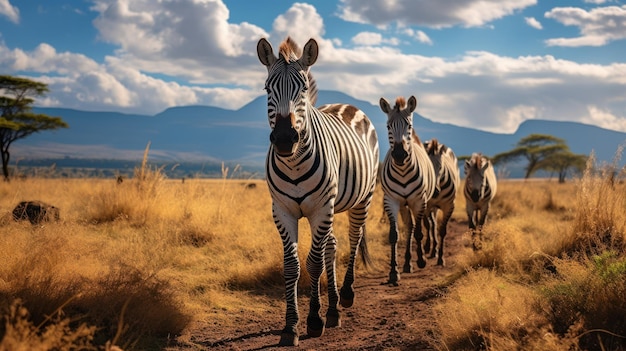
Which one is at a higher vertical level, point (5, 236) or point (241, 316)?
point (5, 236)

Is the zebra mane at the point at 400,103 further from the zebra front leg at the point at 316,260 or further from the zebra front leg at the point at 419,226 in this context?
the zebra front leg at the point at 316,260

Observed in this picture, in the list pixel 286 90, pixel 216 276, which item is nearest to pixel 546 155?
pixel 216 276

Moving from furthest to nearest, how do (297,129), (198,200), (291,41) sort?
1. (198,200)
2. (291,41)
3. (297,129)

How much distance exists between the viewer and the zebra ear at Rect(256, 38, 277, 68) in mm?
5138

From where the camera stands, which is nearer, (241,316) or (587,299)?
(587,299)

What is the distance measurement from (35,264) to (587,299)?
4871mm

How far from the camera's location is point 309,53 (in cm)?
517

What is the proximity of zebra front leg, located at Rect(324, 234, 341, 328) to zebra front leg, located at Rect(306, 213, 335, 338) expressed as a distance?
0.47m

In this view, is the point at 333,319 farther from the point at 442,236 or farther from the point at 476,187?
the point at 476,187

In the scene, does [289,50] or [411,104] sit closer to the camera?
[289,50]

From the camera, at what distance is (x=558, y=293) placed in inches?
183

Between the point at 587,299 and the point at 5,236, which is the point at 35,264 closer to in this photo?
the point at 5,236

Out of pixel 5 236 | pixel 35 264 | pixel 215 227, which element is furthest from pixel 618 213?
pixel 5 236

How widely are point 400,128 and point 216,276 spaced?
3811 millimetres
